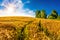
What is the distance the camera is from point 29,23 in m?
87.8

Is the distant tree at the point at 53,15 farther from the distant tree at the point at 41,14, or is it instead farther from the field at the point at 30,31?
the field at the point at 30,31

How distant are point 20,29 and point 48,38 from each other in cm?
1015

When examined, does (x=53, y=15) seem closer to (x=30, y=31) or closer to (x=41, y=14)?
(x=41, y=14)

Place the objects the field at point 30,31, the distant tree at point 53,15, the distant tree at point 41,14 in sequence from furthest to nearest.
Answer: the distant tree at point 41,14 → the distant tree at point 53,15 → the field at point 30,31

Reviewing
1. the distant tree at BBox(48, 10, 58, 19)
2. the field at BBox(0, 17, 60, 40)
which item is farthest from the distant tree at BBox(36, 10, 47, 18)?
the field at BBox(0, 17, 60, 40)

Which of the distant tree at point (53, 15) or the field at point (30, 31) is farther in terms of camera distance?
the distant tree at point (53, 15)

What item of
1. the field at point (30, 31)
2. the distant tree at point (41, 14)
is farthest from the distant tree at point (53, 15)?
the field at point (30, 31)

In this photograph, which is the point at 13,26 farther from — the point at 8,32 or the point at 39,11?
the point at 39,11

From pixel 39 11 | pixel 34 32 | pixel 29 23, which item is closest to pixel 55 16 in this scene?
pixel 39 11

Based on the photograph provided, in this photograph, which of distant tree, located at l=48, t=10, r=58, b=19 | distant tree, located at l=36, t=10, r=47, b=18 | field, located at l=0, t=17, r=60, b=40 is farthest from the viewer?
distant tree, located at l=36, t=10, r=47, b=18

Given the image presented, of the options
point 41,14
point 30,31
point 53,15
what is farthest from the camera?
point 41,14

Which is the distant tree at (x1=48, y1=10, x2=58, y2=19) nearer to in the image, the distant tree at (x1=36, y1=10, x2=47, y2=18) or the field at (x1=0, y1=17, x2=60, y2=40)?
the distant tree at (x1=36, y1=10, x2=47, y2=18)

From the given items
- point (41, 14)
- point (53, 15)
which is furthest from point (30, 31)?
point (41, 14)

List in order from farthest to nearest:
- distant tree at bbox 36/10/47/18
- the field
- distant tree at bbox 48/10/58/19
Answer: distant tree at bbox 36/10/47/18 < distant tree at bbox 48/10/58/19 < the field
